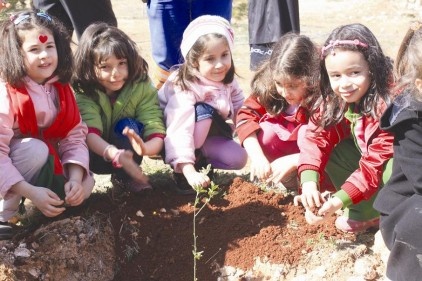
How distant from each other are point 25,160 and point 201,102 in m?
1.19

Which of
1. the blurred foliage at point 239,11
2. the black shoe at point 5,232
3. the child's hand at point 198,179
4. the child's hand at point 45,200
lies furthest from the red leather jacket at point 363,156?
the blurred foliage at point 239,11

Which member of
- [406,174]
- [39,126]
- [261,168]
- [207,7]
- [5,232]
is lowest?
[5,232]

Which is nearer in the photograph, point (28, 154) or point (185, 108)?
point (28, 154)

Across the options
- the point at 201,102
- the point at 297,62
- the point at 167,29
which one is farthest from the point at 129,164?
the point at 167,29

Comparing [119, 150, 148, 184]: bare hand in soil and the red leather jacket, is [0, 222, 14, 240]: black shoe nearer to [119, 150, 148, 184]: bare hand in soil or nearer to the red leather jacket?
[119, 150, 148, 184]: bare hand in soil

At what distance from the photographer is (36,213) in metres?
3.60

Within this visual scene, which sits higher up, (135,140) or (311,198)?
(135,140)

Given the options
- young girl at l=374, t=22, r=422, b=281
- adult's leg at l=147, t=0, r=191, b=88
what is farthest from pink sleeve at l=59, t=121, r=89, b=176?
young girl at l=374, t=22, r=422, b=281

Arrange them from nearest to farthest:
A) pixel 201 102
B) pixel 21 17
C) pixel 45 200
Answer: pixel 45 200
pixel 21 17
pixel 201 102

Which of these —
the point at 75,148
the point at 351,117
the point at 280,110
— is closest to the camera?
the point at 351,117

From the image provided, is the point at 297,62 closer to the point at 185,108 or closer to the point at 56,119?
the point at 185,108

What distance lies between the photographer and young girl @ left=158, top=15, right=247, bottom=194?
3635mm

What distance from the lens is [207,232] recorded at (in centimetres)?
334

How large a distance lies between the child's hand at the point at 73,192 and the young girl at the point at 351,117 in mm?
1182
